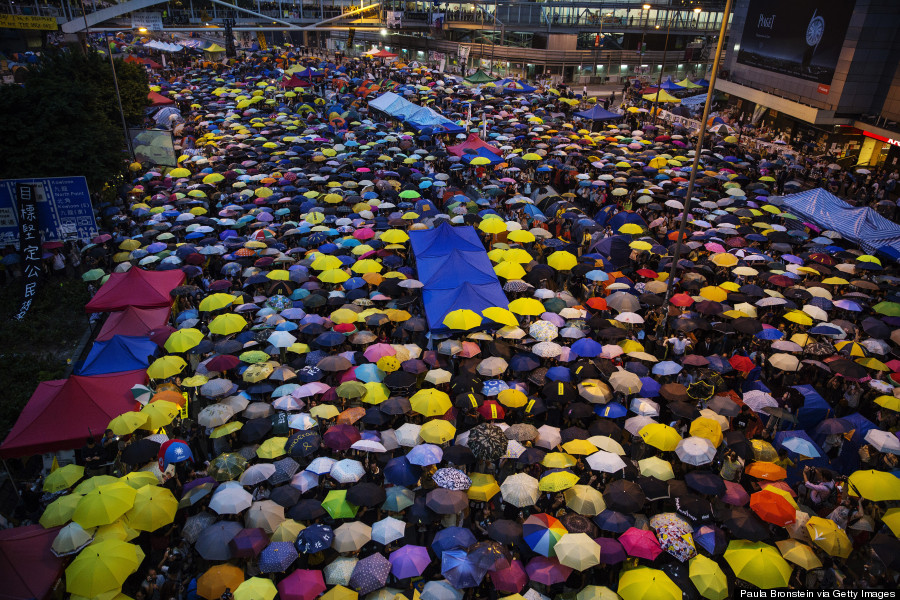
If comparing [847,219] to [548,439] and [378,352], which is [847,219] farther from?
[378,352]

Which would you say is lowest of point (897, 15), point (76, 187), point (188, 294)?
point (188, 294)

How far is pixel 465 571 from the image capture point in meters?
8.24

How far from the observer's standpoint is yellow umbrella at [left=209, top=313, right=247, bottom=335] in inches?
548

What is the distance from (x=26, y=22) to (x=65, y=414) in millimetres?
42560

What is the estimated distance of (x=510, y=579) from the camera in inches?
324

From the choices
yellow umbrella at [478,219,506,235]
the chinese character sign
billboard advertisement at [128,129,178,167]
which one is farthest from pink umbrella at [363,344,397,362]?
billboard advertisement at [128,129,178,167]

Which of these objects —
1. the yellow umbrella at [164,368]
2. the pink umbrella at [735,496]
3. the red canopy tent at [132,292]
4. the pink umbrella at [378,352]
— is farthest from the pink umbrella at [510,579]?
A: the red canopy tent at [132,292]

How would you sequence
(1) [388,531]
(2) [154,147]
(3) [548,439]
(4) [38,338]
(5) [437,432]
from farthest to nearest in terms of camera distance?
1. (2) [154,147]
2. (4) [38,338]
3. (3) [548,439]
4. (5) [437,432]
5. (1) [388,531]

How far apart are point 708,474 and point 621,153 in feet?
68.8

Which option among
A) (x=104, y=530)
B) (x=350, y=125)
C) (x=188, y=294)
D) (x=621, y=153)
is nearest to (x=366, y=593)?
(x=104, y=530)

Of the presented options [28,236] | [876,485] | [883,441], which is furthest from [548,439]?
[28,236]

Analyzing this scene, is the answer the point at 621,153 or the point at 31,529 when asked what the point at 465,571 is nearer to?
the point at 31,529

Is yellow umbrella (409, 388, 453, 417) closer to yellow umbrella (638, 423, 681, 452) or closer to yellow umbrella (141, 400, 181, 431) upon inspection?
yellow umbrella (638, 423, 681, 452)

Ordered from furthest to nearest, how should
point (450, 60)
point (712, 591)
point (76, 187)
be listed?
point (450, 60) < point (76, 187) < point (712, 591)
